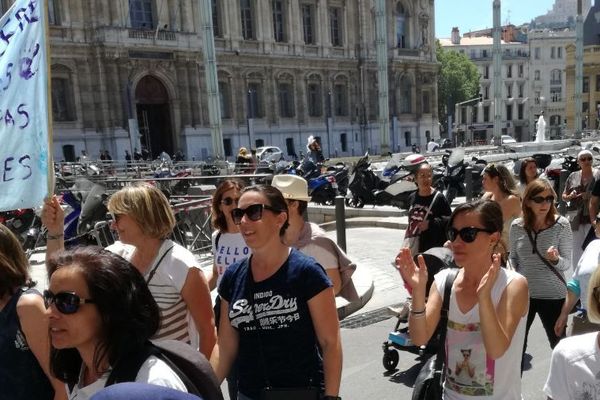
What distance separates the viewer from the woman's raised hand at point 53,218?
11.0ft

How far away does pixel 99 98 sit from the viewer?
109 ft

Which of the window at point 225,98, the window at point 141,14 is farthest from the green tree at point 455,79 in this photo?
the window at point 141,14

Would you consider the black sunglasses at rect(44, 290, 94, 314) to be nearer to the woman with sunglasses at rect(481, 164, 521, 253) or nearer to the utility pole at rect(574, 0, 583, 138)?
the woman with sunglasses at rect(481, 164, 521, 253)

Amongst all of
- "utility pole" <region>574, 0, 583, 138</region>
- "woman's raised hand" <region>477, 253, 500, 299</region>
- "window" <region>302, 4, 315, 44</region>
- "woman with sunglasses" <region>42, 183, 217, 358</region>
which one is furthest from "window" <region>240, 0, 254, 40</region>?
"woman's raised hand" <region>477, 253, 500, 299</region>

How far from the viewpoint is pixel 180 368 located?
179cm

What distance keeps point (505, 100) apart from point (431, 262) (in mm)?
95309

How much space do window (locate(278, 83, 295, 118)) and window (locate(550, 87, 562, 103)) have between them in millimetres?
64416

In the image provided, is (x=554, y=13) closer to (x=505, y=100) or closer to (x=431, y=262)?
(x=505, y=100)

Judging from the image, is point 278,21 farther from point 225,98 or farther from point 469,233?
point 469,233

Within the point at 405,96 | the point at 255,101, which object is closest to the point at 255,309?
the point at 255,101

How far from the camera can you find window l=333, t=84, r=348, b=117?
4716 centimetres

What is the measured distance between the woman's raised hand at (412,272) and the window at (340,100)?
1774 inches

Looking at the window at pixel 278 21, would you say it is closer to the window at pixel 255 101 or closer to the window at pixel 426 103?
the window at pixel 255 101

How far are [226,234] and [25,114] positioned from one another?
1.48m
